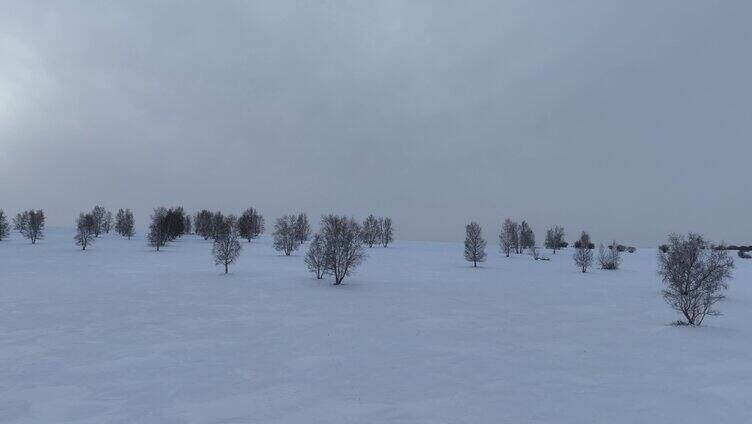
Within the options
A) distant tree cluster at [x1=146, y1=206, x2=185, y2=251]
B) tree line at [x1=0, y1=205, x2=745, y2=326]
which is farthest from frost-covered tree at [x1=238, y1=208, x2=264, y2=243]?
distant tree cluster at [x1=146, y1=206, x2=185, y2=251]

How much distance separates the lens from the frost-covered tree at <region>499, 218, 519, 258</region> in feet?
330

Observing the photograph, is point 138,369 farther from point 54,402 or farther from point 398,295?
point 398,295

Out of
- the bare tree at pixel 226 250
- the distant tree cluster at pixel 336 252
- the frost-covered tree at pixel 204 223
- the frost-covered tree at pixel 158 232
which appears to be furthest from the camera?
the frost-covered tree at pixel 204 223

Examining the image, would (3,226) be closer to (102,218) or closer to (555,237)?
(102,218)

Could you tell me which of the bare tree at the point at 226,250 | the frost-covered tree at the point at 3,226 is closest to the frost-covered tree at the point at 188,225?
the frost-covered tree at the point at 3,226

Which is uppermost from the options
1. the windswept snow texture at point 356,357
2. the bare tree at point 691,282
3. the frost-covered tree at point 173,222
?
the frost-covered tree at point 173,222

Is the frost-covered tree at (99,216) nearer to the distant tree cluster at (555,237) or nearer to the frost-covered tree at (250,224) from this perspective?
the frost-covered tree at (250,224)

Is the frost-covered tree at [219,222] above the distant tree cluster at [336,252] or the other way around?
above

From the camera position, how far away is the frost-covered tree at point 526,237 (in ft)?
381

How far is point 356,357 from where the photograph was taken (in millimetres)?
18812

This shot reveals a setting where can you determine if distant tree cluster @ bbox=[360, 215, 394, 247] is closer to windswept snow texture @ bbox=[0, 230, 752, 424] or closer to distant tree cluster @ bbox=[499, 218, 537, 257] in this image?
distant tree cluster @ bbox=[499, 218, 537, 257]

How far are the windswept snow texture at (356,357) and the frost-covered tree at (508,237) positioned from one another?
6002cm

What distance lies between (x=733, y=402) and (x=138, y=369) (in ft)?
67.5

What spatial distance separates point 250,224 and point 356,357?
357 feet
